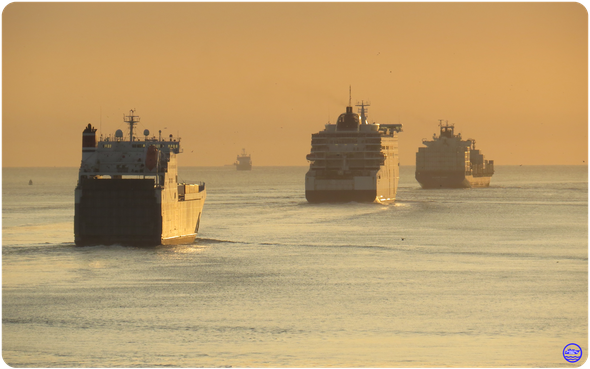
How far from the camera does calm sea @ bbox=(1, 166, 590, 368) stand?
3166 centimetres

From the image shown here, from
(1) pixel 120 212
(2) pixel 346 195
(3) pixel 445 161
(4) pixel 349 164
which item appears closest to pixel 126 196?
(1) pixel 120 212

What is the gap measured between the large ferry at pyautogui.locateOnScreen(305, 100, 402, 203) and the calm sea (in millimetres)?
38320

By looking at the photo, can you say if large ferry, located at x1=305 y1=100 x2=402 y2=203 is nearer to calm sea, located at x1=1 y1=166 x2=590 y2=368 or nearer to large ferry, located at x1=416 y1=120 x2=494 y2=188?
calm sea, located at x1=1 y1=166 x2=590 y2=368

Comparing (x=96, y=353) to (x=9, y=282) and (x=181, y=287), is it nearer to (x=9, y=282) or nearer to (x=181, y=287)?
(x=181, y=287)

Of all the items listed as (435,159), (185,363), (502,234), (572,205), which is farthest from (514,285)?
(435,159)

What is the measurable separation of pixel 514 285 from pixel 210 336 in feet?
62.8

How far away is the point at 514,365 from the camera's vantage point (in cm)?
2994

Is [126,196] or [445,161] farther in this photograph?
[445,161]

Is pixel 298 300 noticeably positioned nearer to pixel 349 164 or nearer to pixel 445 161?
pixel 349 164

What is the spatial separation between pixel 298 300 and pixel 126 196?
64.5 ft

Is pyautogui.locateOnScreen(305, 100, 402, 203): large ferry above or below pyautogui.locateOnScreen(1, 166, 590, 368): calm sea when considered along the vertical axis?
above

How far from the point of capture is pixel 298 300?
41.8m

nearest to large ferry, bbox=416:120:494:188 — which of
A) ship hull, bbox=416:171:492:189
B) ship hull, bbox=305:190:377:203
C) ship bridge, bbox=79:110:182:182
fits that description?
ship hull, bbox=416:171:492:189

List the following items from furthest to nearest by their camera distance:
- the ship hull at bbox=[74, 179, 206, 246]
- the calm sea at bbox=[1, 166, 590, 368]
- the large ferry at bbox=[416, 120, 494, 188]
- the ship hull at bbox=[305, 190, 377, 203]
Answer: the large ferry at bbox=[416, 120, 494, 188]
the ship hull at bbox=[305, 190, 377, 203]
the ship hull at bbox=[74, 179, 206, 246]
the calm sea at bbox=[1, 166, 590, 368]
